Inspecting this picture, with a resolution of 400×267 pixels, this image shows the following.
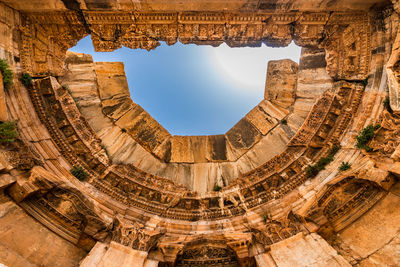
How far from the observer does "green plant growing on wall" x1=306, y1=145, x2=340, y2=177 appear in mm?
5297

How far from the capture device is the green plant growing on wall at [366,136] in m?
4.57

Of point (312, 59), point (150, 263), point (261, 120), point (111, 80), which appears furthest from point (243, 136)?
point (111, 80)

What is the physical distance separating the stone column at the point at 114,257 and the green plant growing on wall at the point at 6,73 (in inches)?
163

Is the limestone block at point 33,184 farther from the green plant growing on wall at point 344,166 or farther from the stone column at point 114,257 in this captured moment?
the green plant growing on wall at point 344,166

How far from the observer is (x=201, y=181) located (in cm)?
725

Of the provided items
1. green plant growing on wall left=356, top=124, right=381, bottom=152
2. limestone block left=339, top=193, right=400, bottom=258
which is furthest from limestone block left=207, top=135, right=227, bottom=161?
limestone block left=339, top=193, right=400, bottom=258

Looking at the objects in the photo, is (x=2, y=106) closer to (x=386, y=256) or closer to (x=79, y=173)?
(x=79, y=173)

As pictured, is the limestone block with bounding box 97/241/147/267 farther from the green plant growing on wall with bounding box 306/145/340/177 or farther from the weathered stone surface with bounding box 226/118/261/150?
the weathered stone surface with bounding box 226/118/261/150

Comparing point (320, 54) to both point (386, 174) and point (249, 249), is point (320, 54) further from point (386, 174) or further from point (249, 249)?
point (249, 249)

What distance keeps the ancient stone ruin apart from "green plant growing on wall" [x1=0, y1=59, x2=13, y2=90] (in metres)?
0.03

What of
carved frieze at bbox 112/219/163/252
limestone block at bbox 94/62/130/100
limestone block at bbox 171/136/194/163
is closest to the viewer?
carved frieze at bbox 112/219/163/252

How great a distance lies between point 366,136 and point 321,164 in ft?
3.99

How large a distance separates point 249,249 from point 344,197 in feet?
8.17

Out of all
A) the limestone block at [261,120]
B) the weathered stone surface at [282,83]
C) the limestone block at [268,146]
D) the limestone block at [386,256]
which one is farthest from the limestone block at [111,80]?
the limestone block at [386,256]
